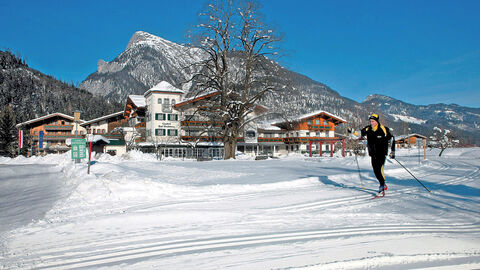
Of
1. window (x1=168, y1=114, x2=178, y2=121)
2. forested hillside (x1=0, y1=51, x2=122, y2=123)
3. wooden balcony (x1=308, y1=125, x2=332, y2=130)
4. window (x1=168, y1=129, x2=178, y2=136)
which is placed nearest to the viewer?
window (x1=168, y1=129, x2=178, y2=136)

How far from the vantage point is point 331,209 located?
235 inches

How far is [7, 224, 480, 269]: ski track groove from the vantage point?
11.5ft

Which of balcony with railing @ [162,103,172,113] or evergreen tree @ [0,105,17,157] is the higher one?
balcony with railing @ [162,103,172,113]

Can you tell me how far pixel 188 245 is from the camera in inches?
156

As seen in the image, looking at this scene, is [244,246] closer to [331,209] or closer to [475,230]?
[331,209]

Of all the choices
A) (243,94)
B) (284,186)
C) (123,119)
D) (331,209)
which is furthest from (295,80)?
(123,119)

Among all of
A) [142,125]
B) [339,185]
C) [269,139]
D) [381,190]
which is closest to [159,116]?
[142,125]

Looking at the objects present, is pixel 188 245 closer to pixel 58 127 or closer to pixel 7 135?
pixel 7 135

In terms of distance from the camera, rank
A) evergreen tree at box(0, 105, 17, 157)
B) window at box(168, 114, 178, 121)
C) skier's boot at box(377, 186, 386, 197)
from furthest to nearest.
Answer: evergreen tree at box(0, 105, 17, 157)
window at box(168, 114, 178, 121)
skier's boot at box(377, 186, 386, 197)

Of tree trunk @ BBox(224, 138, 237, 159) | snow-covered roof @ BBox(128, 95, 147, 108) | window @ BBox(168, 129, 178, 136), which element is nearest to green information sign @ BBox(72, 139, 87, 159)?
tree trunk @ BBox(224, 138, 237, 159)

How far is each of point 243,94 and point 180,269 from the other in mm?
26283

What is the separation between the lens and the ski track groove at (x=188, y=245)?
3512mm

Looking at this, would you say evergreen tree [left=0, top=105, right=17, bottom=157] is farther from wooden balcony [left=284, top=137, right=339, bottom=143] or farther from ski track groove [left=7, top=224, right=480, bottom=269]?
ski track groove [left=7, top=224, right=480, bottom=269]

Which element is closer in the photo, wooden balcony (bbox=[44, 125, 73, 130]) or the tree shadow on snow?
the tree shadow on snow
